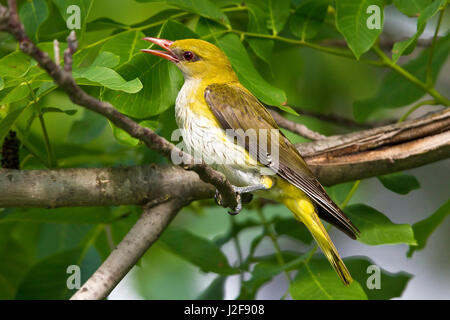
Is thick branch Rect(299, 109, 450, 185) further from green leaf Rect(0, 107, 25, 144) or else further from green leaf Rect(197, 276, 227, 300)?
green leaf Rect(0, 107, 25, 144)

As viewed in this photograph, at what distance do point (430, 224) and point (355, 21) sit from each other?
4.02ft

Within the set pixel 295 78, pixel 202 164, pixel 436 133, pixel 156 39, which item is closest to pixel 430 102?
pixel 436 133

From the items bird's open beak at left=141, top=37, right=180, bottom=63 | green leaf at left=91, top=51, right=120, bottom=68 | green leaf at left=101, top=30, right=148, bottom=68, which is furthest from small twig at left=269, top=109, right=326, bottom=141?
green leaf at left=91, top=51, right=120, bottom=68

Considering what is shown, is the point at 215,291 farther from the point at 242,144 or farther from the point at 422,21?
the point at 422,21

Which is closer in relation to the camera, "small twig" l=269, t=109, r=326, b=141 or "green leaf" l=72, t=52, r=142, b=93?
"green leaf" l=72, t=52, r=142, b=93

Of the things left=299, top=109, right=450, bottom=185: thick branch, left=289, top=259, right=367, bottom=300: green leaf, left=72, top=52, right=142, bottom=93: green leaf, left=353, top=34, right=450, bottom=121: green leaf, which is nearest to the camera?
left=72, top=52, right=142, bottom=93: green leaf

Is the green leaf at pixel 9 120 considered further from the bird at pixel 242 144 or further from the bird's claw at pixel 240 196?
the bird's claw at pixel 240 196

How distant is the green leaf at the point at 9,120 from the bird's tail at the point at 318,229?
128 centimetres

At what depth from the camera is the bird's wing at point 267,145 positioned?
9.08 ft

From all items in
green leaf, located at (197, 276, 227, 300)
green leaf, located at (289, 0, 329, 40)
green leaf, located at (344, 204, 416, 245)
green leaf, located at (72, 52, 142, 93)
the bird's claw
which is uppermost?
green leaf, located at (289, 0, 329, 40)

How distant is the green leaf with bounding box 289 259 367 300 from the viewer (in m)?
2.89

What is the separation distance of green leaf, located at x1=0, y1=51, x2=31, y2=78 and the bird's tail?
1.33m

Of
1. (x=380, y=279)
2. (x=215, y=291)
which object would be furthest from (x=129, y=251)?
(x=380, y=279)

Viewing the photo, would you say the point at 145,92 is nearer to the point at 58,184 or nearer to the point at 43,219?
the point at 58,184
